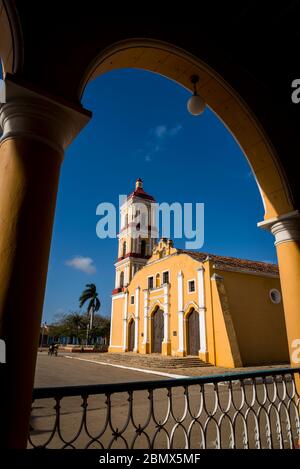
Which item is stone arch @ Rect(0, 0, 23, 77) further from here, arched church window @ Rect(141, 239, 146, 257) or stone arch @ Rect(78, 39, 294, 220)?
arched church window @ Rect(141, 239, 146, 257)

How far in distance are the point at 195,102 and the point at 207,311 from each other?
14090 mm

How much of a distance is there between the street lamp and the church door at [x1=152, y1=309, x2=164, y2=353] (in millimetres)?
17948

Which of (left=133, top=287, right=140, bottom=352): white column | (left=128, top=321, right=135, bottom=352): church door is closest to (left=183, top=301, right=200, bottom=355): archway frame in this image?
(left=133, top=287, right=140, bottom=352): white column

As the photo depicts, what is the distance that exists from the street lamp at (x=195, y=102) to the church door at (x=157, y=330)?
1795 cm

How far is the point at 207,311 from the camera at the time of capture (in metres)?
15.7

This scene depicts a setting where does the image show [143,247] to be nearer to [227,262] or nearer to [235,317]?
[227,262]

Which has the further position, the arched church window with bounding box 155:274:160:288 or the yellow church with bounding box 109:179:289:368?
the arched church window with bounding box 155:274:160:288

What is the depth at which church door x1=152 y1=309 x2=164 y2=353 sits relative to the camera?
19438 millimetres

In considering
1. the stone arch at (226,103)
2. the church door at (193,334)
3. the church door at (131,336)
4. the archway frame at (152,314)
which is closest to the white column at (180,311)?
the church door at (193,334)

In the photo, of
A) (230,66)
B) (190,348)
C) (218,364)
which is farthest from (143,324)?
(230,66)

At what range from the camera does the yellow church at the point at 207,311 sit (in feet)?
48.8

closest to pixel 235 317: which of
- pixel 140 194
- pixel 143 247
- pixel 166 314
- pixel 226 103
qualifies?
pixel 166 314
